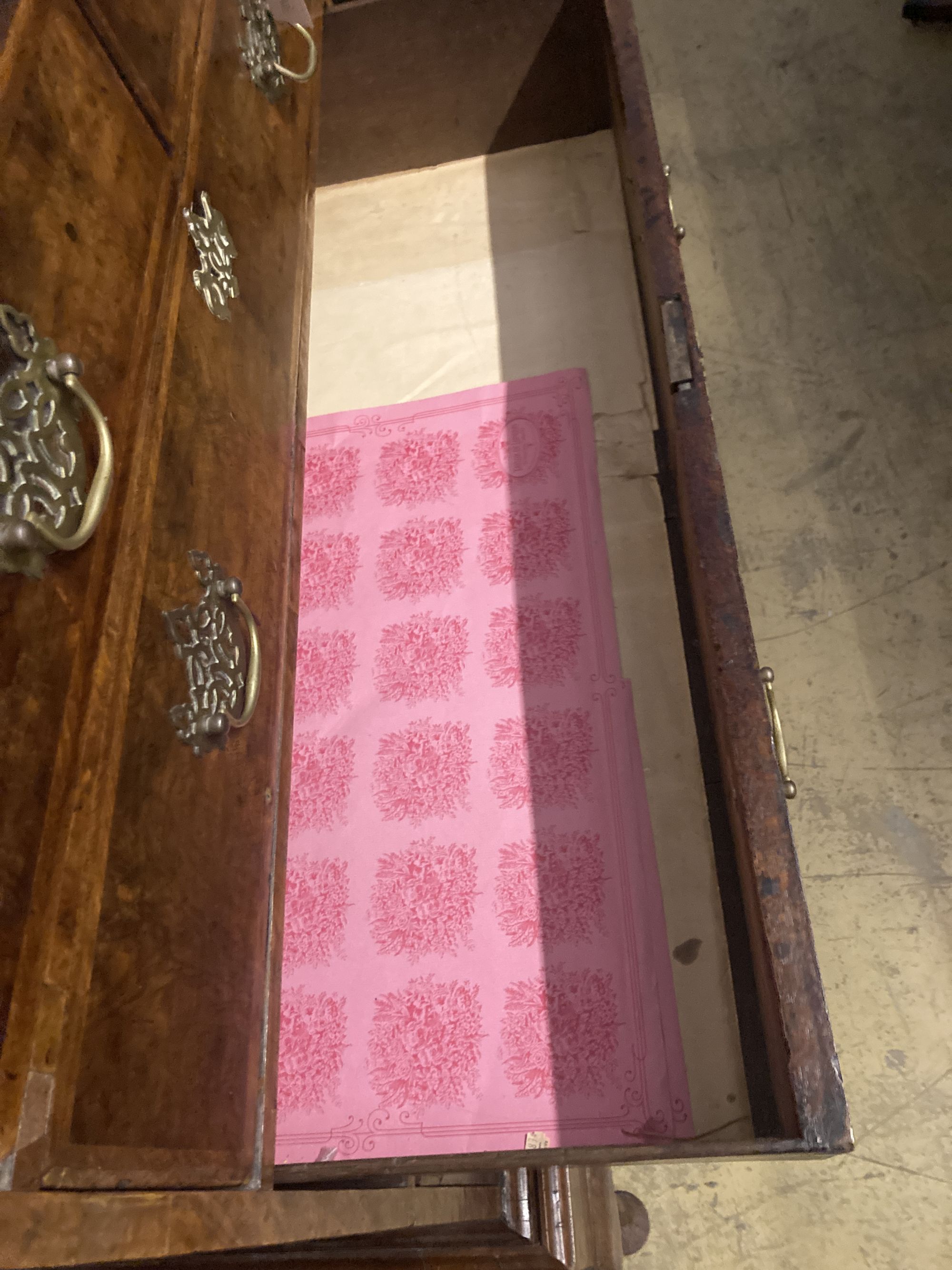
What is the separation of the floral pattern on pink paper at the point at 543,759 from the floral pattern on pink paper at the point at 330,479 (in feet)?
1.33

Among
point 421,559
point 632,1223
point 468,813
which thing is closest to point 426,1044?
point 468,813

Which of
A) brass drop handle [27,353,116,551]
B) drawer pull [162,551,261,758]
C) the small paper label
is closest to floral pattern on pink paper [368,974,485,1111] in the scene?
drawer pull [162,551,261,758]

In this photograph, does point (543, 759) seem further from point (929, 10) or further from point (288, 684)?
point (929, 10)

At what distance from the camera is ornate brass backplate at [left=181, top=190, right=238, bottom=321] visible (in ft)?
2.32

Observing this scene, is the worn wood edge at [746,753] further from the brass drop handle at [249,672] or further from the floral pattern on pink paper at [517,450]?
the brass drop handle at [249,672]

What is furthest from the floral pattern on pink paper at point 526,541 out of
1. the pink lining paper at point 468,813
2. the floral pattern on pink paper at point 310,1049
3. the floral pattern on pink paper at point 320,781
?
the floral pattern on pink paper at point 310,1049

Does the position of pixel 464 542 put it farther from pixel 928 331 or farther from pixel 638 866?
pixel 928 331

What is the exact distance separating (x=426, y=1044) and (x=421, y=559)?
1.89 ft

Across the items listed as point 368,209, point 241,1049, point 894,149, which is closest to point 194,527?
point 241,1049

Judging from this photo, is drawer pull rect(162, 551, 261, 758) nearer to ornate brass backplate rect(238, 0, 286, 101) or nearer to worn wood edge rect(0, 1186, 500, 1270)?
worn wood edge rect(0, 1186, 500, 1270)

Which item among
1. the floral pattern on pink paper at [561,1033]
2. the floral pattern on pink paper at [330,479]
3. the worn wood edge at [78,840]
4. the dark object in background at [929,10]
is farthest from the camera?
the dark object in background at [929,10]

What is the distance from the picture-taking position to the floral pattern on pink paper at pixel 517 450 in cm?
116

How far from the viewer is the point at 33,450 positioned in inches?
18.3

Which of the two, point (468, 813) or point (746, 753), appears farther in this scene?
point (468, 813)
